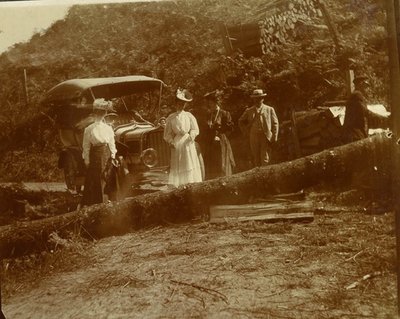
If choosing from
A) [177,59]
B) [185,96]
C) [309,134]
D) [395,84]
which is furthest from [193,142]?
[395,84]

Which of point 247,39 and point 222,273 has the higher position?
point 247,39

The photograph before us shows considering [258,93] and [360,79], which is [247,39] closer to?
[258,93]

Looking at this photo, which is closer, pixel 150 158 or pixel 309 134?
pixel 309 134

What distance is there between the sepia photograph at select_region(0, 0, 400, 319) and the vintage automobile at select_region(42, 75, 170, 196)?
1cm

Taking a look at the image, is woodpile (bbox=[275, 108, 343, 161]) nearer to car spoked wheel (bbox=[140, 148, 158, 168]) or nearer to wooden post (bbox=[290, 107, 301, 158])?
wooden post (bbox=[290, 107, 301, 158])

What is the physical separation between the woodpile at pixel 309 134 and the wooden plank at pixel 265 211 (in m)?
0.34

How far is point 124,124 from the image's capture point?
3584 millimetres

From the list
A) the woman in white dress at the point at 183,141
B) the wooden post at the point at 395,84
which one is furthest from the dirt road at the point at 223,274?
the woman in white dress at the point at 183,141

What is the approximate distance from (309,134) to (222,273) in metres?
1.15

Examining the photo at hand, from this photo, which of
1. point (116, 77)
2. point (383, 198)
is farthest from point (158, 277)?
point (383, 198)

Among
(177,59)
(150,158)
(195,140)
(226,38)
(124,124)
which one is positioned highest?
(226,38)

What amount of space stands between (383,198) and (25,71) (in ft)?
8.65

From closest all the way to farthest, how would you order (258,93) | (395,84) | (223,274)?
1. (223,274)
2. (395,84)
3. (258,93)

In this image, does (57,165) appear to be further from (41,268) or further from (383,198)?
(383,198)
